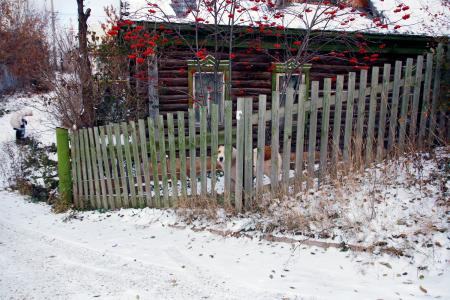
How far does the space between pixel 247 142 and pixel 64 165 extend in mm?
3670

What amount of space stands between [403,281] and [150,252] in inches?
102

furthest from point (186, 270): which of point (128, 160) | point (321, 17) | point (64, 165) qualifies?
point (321, 17)

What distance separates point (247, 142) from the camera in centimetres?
463

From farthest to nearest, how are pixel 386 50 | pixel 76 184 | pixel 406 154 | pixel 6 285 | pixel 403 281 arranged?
1. pixel 386 50
2. pixel 76 184
3. pixel 406 154
4. pixel 6 285
5. pixel 403 281

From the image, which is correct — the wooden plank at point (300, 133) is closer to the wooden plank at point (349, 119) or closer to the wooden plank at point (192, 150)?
the wooden plank at point (349, 119)

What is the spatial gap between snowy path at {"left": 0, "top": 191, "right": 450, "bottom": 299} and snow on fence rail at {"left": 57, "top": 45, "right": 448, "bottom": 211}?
77 centimetres

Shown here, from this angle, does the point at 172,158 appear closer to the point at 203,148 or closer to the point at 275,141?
the point at 203,148

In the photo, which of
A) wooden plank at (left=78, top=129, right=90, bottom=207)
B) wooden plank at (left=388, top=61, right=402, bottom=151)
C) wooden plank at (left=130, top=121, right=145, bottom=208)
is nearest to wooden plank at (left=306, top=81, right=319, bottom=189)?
wooden plank at (left=388, top=61, right=402, bottom=151)

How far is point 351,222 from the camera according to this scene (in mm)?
3811

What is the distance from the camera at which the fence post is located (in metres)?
6.35

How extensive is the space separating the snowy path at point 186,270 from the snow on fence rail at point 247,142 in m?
0.77

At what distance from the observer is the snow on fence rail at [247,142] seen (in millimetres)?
4637

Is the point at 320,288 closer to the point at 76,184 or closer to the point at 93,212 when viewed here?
the point at 93,212

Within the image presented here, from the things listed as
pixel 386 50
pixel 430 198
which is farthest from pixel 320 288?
pixel 386 50
